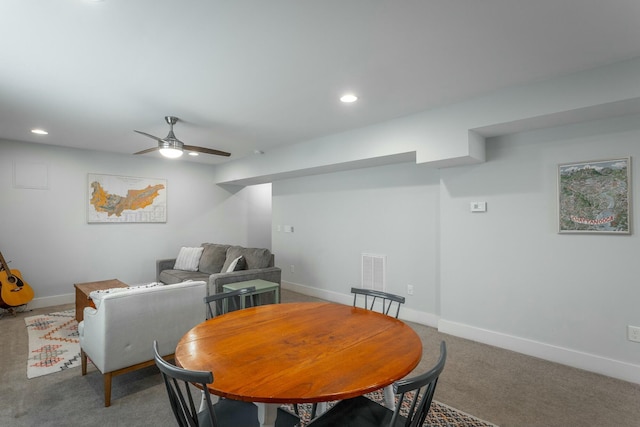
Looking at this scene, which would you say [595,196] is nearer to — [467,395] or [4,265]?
[467,395]

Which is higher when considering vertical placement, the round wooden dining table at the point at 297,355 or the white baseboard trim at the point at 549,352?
the round wooden dining table at the point at 297,355

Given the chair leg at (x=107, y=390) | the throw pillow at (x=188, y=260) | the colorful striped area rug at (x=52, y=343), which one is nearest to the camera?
the chair leg at (x=107, y=390)

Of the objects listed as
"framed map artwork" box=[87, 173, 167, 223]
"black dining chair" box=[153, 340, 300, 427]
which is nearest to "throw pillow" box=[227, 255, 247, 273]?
"framed map artwork" box=[87, 173, 167, 223]

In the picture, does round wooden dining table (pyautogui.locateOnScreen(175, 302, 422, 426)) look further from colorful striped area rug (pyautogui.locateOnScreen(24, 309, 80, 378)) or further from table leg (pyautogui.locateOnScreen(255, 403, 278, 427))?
colorful striped area rug (pyautogui.locateOnScreen(24, 309, 80, 378))

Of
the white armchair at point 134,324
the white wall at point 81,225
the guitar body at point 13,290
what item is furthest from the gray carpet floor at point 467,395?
the white wall at point 81,225

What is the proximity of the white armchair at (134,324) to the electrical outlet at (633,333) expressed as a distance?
3.54 meters

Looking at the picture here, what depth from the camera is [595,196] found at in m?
2.77

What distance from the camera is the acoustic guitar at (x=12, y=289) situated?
4191 millimetres

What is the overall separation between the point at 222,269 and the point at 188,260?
0.87m

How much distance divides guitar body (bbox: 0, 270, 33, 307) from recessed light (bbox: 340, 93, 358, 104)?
4.92 meters

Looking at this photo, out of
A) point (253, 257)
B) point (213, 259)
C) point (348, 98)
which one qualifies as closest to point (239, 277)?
point (253, 257)

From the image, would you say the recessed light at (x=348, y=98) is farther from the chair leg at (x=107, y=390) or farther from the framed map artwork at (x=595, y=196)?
the chair leg at (x=107, y=390)

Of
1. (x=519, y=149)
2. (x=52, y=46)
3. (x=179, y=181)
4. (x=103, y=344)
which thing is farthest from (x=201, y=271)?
(x=519, y=149)

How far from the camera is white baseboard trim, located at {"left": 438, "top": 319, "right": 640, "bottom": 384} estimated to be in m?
2.62
